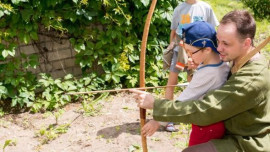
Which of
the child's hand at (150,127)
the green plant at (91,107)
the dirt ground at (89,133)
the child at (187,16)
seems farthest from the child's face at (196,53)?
the green plant at (91,107)

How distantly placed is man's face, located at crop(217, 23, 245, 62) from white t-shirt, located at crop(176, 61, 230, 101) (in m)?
0.09

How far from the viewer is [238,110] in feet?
5.80

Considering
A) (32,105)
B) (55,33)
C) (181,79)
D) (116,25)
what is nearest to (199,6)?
(116,25)

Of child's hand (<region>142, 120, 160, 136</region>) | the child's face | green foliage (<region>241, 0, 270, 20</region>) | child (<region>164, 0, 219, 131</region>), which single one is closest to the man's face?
the child's face

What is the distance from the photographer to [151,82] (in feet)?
15.0

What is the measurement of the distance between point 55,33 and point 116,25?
76cm

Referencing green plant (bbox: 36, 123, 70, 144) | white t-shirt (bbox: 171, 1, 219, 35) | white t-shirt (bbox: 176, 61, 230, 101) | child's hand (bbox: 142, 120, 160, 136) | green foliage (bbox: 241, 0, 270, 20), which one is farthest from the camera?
green foliage (bbox: 241, 0, 270, 20)

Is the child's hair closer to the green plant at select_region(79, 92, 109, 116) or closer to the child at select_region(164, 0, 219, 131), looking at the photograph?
the child at select_region(164, 0, 219, 131)

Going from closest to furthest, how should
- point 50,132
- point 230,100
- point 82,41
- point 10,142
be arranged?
point 230,100
point 10,142
point 50,132
point 82,41

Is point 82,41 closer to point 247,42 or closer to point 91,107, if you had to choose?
point 91,107

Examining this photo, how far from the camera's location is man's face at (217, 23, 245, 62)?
1.75 meters

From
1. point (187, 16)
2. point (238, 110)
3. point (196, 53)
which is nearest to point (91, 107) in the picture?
point (187, 16)

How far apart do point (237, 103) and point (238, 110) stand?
49mm

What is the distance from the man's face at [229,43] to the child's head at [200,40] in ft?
0.31
